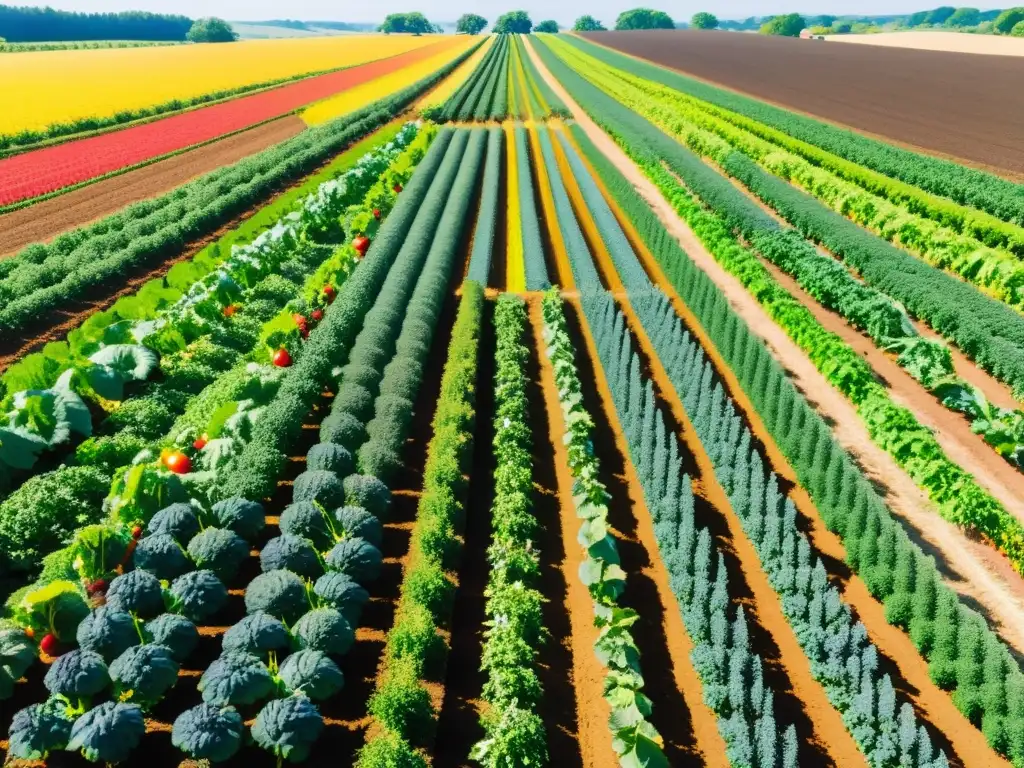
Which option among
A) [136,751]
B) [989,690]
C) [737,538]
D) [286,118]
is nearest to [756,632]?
[737,538]

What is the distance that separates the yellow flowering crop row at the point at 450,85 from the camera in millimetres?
64625

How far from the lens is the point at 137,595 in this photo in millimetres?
11625

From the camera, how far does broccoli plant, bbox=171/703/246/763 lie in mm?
9531

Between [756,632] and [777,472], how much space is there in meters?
5.30

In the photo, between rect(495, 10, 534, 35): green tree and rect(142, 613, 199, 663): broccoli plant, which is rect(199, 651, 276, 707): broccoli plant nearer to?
rect(142, 613, 199, 663): broccoli plant

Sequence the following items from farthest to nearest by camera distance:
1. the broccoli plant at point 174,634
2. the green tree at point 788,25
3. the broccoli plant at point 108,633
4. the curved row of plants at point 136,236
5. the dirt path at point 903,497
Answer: the green tree at point 788,25 < the curved row of plants at point 136,236 < the dirt path at point 903,497 < the broccoli plant at point 174,634 < the broccoli plant at point 108,633

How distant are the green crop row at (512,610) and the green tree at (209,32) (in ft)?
508

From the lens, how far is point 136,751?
10.1 metres

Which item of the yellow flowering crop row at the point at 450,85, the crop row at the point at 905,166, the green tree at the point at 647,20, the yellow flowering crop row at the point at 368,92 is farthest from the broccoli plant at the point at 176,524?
the green tree at the point at 647,20

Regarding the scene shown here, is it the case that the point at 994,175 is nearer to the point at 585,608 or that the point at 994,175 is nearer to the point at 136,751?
the point at 585,608

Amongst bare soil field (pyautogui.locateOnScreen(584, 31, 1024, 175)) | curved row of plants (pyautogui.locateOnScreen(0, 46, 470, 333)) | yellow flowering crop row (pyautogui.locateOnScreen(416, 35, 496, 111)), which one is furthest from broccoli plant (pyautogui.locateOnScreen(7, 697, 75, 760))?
yellow flowering crop row (pyautogui.locateOnScreen(416, 35, 496, 111))

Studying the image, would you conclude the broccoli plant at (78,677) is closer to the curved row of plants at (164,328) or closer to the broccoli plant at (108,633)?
the broccoli plant at (108,633)

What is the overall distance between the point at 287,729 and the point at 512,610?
3.85 meters

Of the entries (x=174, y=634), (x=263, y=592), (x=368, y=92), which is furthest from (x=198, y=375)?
(x=368, y=92)
